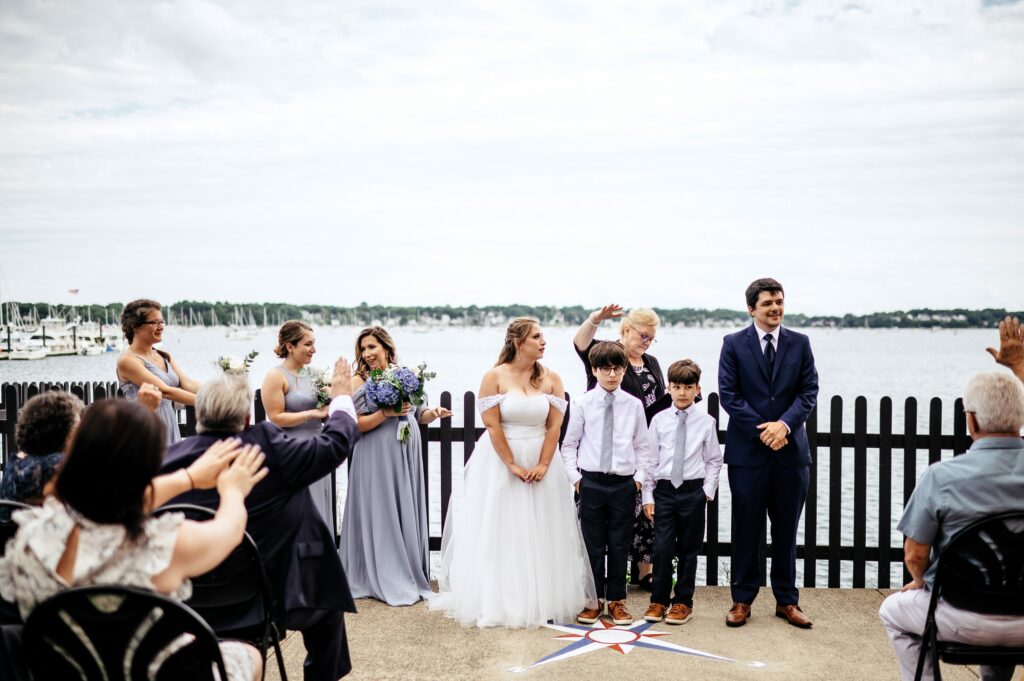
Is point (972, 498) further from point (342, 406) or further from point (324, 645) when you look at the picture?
point (324, 645)

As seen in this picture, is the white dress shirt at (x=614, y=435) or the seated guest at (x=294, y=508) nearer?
the seated guest at (x=294, y=508)

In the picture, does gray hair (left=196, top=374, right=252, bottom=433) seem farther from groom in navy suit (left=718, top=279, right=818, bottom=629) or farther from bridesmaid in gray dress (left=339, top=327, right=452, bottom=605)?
groom in navy suit (left=718, top=279, right=818, bottom=629)

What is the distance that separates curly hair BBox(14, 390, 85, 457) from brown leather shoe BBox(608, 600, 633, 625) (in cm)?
385

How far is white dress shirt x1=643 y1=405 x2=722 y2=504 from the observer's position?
6.01m

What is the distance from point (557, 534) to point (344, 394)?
8.49 ft

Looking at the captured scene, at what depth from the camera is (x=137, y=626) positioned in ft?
8.61

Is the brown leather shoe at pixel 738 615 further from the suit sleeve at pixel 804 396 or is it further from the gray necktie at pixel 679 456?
the suit sleeve at pixel 804 396

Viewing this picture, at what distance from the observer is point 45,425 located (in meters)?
3.55

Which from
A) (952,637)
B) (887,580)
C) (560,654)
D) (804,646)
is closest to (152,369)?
(560,654)

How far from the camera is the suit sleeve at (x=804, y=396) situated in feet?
19.2

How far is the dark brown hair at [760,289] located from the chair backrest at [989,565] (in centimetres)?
274

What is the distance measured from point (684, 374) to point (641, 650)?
1.86m

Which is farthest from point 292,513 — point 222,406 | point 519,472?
point 519,472

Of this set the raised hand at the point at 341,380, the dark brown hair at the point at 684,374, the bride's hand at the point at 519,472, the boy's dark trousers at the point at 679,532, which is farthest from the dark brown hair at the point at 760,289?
the raised hand at the point at 341,380
